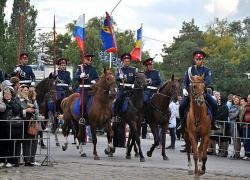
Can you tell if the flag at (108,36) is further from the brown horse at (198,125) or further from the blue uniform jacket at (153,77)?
the brown horse at (198,125)

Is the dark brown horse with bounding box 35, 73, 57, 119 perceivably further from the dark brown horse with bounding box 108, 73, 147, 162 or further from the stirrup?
the dark brown horse with bounding box 108, 73, 147, 162

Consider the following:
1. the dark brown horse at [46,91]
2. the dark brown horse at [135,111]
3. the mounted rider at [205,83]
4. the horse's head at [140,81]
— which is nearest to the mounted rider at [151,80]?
the dark brown horse at [135,111]

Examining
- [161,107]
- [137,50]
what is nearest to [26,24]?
[137,50]

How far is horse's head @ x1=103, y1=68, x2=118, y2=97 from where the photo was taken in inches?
634

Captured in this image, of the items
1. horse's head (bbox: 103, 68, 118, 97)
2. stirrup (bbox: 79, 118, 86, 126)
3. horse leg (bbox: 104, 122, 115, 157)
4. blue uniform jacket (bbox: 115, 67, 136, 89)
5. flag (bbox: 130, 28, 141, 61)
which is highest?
flag (bbox: 130, 28, 141, 61)

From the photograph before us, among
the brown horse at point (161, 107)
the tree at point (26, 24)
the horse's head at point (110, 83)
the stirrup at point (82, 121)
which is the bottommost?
the stirrup at point (82, 121)

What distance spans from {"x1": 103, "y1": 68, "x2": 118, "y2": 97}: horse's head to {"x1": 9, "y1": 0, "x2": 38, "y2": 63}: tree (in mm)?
50395

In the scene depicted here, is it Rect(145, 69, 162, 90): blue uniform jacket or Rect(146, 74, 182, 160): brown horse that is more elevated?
Rect(145, 69, 162, 90): blue uniform jacket

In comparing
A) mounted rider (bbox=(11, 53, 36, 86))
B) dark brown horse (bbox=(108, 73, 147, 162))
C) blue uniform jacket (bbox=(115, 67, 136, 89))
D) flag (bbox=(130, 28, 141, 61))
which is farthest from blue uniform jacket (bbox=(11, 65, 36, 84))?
dark brown horse (bbox=(108, 73, 147, 162))

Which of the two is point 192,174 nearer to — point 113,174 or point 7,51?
point 113,174

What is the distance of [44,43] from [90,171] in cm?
9039

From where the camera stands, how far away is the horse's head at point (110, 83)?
52.8 feet

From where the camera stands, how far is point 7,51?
5034 cm

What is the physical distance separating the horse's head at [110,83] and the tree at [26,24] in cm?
5040
